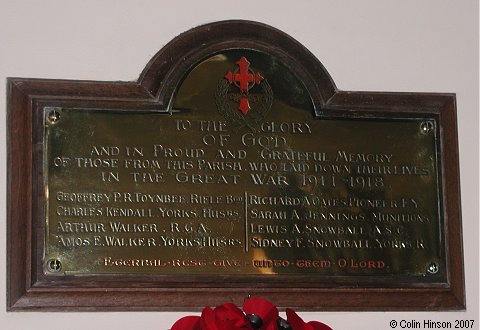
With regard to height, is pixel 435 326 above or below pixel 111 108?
below

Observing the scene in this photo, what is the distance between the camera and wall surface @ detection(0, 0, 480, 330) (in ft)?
9.60

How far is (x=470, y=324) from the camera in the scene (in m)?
3.05

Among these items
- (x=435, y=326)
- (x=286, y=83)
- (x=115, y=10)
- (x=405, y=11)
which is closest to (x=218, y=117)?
(x=286, y=83)

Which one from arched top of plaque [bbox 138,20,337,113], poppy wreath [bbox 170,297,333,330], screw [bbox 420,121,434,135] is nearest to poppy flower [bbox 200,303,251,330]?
poppy wreath [bbox 170,297,333,330]

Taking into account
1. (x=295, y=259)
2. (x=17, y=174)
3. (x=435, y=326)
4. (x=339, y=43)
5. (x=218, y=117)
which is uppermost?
(x=339, y=43)

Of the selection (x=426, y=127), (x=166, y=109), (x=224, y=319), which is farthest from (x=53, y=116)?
(x=426, y=127)

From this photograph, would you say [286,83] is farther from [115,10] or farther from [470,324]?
[470,324]

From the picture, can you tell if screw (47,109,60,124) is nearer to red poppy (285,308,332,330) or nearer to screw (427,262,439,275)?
red poppy (285,308,332,330)

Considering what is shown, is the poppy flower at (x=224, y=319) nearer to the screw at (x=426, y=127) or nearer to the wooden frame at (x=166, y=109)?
the wooden frame at (x=166, y=109)

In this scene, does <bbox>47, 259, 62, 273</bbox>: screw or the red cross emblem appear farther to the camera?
the red cross emblem

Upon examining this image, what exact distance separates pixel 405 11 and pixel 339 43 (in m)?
0.25

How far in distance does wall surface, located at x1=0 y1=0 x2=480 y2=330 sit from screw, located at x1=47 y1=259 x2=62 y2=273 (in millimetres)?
128

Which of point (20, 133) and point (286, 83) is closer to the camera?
point (20, 133)

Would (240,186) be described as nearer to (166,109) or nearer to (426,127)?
(166,109)
